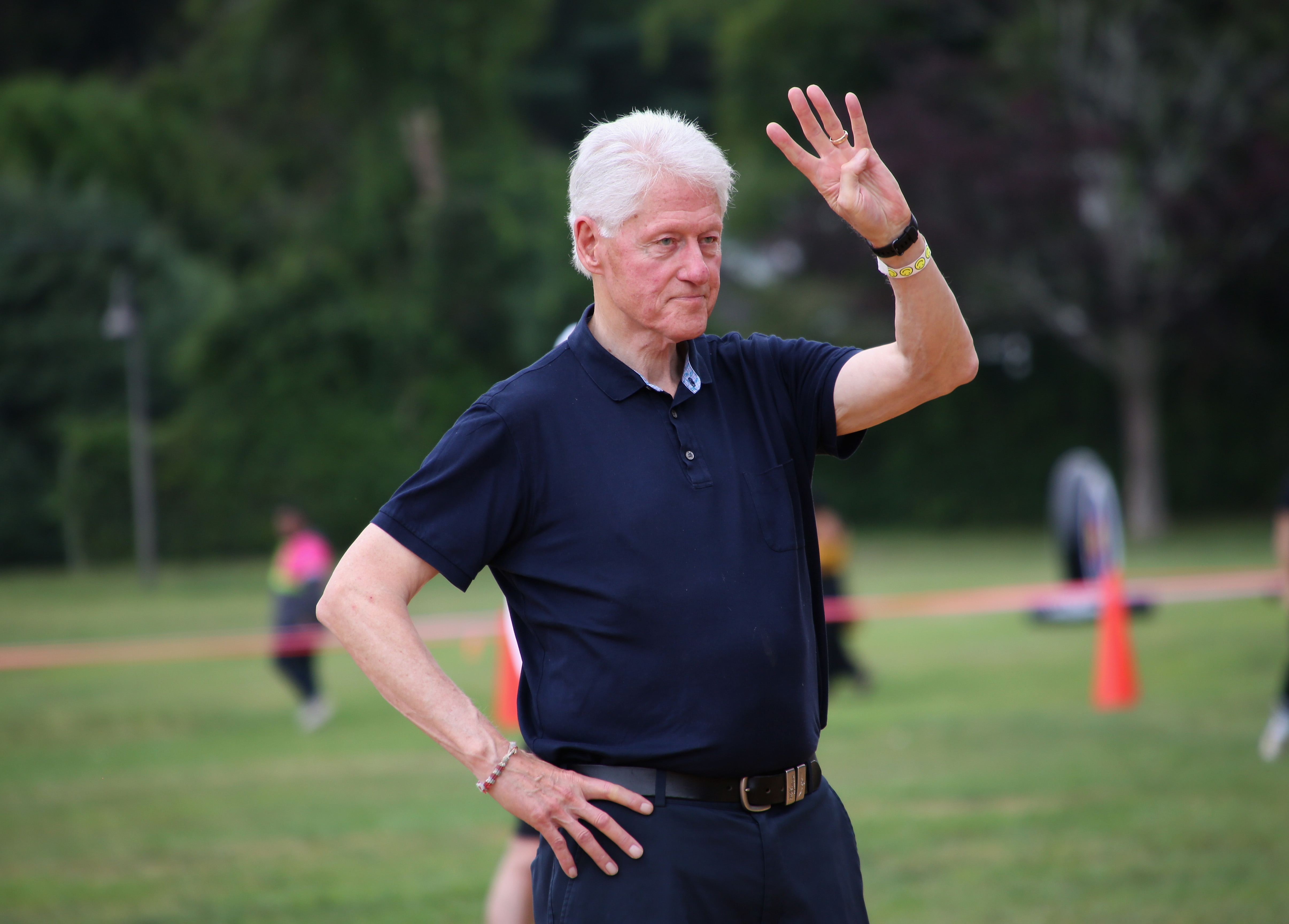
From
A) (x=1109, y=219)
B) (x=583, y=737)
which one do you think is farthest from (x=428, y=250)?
(x=583, y=737)

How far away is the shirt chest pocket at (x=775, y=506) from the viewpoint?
2562 mm

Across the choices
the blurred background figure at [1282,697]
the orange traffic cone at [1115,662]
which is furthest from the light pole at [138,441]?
the blurred background figure at [1282,697]

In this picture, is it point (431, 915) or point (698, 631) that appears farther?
point (431, 915)

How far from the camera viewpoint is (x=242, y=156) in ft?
129

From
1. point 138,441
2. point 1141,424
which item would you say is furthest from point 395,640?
point 1141,424

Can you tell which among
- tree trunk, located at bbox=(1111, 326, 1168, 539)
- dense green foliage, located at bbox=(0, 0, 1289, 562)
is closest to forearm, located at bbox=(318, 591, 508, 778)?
dense green foliage, located at bbox=(0, 0, 1289, 562)

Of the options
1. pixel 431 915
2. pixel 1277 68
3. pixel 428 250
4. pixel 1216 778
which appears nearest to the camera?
pixel 431 915

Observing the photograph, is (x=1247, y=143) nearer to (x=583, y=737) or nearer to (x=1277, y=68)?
(x=1277, y=68)

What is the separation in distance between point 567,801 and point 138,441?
27.8m

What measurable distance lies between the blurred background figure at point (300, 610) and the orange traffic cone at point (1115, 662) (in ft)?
20.5

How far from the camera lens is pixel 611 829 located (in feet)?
7.94

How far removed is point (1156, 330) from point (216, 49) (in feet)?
86.6

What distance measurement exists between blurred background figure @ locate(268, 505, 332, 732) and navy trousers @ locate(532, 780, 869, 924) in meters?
9.41

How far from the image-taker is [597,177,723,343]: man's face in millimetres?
2525
